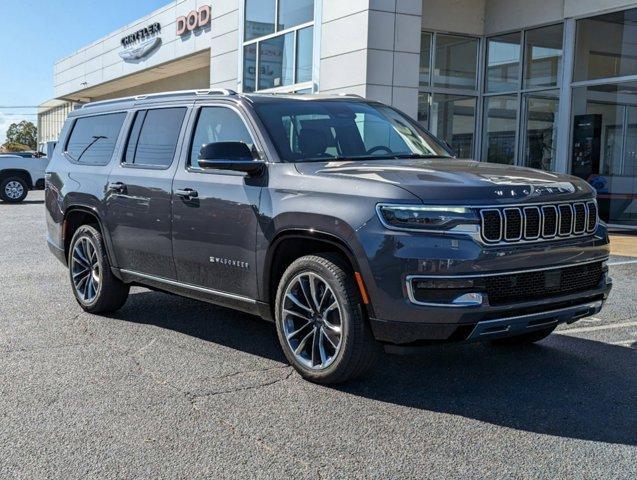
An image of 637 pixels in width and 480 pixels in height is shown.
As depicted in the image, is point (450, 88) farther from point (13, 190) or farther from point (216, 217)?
point (216, 217)

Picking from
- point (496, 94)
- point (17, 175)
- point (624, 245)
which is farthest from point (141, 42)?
point (624, 245)

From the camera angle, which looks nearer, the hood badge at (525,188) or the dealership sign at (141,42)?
the hood badge at (525,188)

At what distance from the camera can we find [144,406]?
14.0ft

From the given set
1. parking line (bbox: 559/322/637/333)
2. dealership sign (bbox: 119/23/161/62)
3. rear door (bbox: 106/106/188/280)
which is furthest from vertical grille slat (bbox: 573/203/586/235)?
dealership sign (bbox: 119/23/161/62)

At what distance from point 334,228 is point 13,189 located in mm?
21399

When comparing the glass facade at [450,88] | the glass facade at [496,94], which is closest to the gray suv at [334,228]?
the glass facade at [496,94]

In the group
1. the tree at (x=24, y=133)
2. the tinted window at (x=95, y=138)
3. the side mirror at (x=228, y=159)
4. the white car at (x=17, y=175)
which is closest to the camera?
the side mirror at (x=228, y=159)

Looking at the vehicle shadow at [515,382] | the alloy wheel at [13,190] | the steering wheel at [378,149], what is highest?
the steering wheel at [378,149]

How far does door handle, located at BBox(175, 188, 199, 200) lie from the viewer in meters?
5.42

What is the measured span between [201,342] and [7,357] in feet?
4.56

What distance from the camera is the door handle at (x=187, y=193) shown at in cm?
542

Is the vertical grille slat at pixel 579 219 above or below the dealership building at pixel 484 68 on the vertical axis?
below

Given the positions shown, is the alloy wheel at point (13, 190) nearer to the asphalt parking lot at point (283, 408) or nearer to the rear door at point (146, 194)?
the asphalt parking lot at point (283, 408)

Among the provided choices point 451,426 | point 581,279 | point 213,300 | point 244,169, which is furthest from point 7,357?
point 581,279
